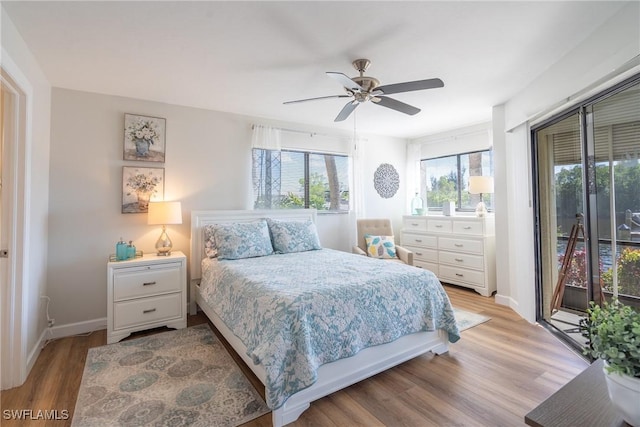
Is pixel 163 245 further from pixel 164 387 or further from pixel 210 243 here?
pixel 164 387

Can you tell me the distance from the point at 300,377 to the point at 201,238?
2251 mm

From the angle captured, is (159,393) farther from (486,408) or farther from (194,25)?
(194,25)

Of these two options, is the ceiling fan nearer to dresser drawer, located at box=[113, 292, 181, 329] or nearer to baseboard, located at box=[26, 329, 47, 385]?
dresser drawer, located at box=[113, 292, 181, 329]

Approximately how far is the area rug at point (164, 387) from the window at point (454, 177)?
4072 mm

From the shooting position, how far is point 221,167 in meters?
3.74

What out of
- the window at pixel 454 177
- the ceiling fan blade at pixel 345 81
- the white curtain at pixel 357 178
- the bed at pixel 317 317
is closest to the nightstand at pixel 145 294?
the bed at pixel 317 317

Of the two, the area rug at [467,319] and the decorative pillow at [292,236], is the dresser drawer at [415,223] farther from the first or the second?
the decorative pillow at [292,236]

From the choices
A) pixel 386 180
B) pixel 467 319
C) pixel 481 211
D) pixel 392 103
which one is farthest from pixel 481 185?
pixel 392 103

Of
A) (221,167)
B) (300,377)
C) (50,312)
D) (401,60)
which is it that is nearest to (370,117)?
(401,60)

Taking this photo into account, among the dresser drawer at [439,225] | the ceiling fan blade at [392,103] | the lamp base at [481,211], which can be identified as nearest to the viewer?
the ceiling fan blade at [392,103]

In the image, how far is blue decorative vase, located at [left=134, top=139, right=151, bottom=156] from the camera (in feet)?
10.6

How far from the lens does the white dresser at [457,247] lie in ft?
13.1

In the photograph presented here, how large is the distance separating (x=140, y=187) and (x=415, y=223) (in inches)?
155

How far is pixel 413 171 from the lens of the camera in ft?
17.6
